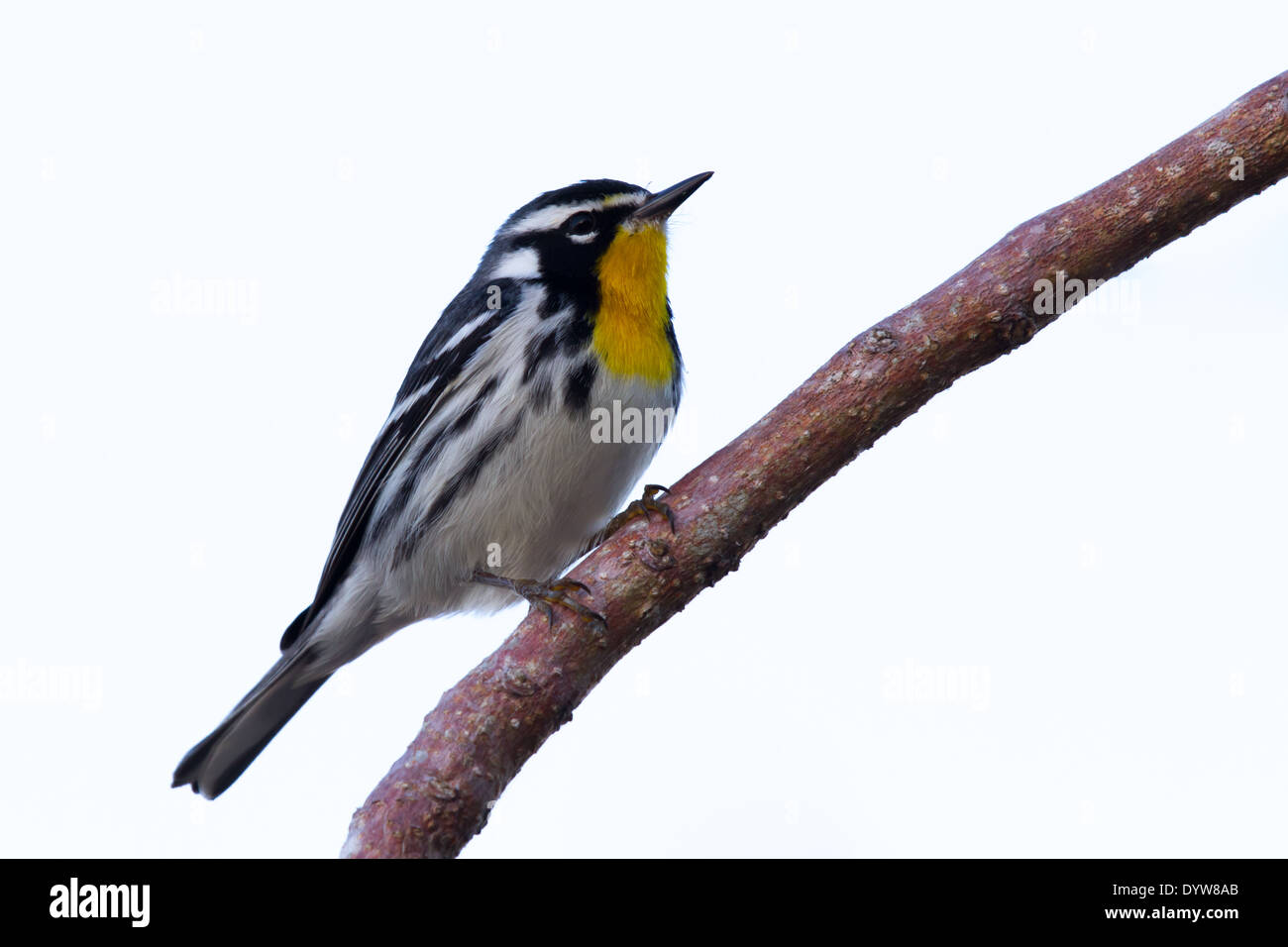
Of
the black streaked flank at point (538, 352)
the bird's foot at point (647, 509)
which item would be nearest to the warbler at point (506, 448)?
the black streaked flank at point (538, 352)

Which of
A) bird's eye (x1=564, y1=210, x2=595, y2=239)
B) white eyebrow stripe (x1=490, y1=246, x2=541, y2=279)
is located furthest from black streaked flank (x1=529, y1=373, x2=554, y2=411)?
bird's eye (x1=564, y1=210, x2=595, y2=239)

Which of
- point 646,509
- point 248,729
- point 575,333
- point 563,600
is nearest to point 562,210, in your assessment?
point 575,333

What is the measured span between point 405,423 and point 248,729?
4.54ft

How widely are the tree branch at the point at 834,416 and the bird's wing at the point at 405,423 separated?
1714 mm

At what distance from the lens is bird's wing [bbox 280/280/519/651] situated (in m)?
4.91

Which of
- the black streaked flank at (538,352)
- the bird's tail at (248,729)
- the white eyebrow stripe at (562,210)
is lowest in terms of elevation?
the bird's tail at (248,729)

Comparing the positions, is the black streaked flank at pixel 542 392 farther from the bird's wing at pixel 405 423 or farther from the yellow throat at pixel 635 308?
the bird's wing at pixel 405 423

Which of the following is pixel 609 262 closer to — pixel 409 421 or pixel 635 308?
pixel 635 308

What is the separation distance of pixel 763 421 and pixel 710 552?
41 centimetres

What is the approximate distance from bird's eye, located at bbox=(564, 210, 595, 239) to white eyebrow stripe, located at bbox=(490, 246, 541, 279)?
181 millimetres

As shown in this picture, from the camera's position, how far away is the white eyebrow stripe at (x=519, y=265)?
503cm

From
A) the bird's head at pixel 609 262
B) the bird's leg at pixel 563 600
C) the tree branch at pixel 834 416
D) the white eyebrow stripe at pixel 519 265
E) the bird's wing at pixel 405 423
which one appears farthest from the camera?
the white eyebrow stripe at pixel 519 265

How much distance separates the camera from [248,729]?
486 cm

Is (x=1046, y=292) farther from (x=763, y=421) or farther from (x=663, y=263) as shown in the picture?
(x=663, y=263)
